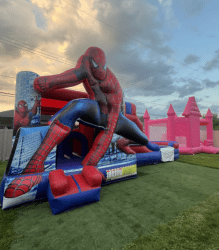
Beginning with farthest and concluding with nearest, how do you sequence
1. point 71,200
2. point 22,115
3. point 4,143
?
point 4,143, point 22,115, point 71,200

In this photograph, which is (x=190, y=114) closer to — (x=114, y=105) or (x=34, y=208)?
(x=114, y=105)

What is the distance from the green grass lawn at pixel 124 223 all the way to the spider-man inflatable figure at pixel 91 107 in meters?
0.81

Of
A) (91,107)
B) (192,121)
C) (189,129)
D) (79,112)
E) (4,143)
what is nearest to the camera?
(79,112)

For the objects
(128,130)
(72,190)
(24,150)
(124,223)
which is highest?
(128,130)

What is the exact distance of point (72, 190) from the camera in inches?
84.0

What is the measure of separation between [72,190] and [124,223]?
877mm

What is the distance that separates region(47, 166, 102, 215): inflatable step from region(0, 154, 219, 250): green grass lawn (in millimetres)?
111

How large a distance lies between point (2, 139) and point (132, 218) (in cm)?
601

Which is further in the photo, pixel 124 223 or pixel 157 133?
pixel 157 133

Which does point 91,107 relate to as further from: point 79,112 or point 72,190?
point 72,190

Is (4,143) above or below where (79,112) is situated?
below

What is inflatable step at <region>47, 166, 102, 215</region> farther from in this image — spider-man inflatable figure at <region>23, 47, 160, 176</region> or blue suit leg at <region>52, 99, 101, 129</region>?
blue suit leg at <region>52, 99, 101, 129</region>

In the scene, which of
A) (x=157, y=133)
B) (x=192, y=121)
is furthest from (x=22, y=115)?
(x=157, y=133)

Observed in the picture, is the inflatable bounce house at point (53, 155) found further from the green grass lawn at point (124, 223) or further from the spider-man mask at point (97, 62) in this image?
the green grass lawn at point (124, 223)
